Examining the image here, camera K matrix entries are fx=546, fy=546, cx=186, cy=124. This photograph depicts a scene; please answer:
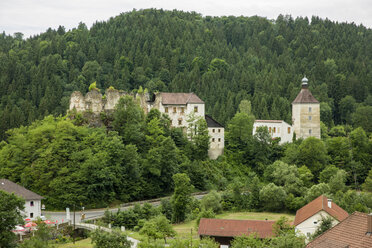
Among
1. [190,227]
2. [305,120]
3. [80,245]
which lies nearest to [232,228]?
[190,227]

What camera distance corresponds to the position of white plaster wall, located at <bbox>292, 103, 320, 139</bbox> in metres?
→ 87.8

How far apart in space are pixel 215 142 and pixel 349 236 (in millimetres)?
52130

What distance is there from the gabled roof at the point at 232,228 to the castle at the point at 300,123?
37.5m

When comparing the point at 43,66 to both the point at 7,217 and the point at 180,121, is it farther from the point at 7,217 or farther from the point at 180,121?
the point at 7,217

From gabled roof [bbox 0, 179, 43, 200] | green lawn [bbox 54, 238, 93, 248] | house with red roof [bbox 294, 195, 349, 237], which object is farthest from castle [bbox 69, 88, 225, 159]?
house with red roof [bbox 294, 195, 349, 237]

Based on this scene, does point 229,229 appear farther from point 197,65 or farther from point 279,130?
point 197,65

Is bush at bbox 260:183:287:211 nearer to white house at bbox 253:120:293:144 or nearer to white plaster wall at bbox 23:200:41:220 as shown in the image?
white house at bbox 253:120:293:144

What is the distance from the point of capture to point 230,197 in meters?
70.0

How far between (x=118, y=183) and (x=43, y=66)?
68555mm

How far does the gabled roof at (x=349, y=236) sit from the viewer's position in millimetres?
28875

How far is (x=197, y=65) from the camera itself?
467 feet

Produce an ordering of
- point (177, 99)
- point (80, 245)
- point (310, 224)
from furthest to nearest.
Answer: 1. point (177, 99)
2. point (310, 224)
3. point (80, 245)

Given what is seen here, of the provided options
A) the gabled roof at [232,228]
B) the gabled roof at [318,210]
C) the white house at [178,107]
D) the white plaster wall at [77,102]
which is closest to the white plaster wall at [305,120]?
the white house at [178,107]

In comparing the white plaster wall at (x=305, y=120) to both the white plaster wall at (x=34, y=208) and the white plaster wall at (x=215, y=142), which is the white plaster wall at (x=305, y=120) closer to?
the white plaster wall at (x=215, y=142)
